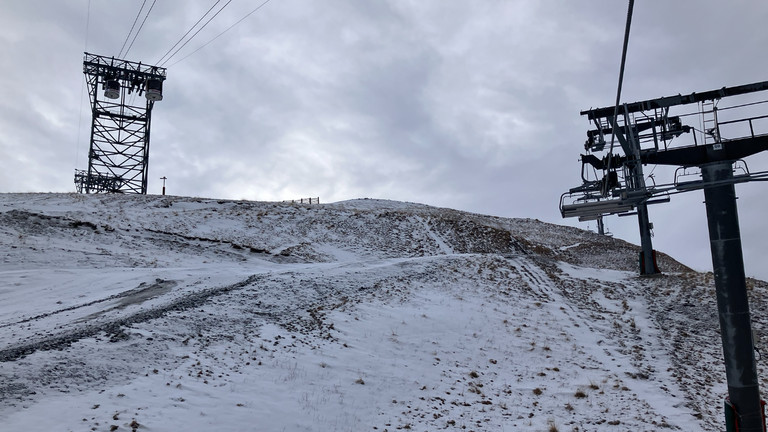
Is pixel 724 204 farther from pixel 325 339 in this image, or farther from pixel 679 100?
pixel 325 339

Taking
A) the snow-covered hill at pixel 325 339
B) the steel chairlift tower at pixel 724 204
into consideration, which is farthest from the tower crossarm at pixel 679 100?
the snow-covered hill at pixel 325 339

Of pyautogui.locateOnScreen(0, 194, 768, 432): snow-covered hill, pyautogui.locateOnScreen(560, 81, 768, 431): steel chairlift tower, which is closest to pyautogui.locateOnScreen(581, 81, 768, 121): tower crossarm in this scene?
pyautogui.locateOnScreen(560, 81, 768, 431): steel chairlift tower

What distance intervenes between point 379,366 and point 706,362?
10.9m

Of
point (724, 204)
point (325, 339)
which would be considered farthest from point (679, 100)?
point (325, 339)

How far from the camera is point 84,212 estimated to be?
32.2 metres

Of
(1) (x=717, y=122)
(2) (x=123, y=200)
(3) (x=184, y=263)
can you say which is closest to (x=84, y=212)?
(2) (x=123, y=200)

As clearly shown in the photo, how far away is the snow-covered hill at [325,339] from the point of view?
10461 mm

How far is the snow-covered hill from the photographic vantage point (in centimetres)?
→ 1046

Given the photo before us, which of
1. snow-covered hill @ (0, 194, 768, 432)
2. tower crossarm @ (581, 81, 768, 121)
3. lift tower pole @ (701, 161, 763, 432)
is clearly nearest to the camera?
snow-covered hill @ (0, 194, 768, 432)

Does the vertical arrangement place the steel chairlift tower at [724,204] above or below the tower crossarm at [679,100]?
below

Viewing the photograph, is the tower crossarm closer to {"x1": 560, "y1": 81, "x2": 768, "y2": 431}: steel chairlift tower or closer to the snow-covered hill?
{"x1": 560, "y1": 81, "x2": 768, "y2": 431}: steel chairlift tower

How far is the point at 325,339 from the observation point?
51.6ft

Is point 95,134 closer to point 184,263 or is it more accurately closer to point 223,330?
point 184,263

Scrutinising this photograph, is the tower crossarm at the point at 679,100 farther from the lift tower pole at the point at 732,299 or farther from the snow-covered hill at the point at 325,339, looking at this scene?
the snow-covered hill at the point at 325,339
